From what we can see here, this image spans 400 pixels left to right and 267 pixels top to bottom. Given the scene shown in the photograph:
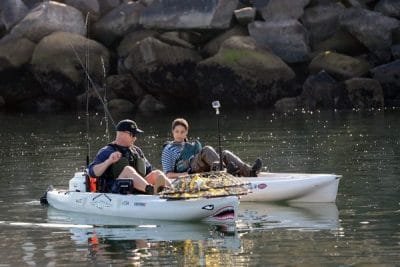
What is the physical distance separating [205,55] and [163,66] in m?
2.50

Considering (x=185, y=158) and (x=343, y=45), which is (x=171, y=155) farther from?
(x=343, y=45)

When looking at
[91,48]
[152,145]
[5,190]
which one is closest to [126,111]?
[91,48]

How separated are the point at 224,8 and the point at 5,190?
1037 inches

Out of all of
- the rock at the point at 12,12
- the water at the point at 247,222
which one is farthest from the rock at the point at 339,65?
the rock at the point at 12,12

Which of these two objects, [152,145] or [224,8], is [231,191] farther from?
[224,8]

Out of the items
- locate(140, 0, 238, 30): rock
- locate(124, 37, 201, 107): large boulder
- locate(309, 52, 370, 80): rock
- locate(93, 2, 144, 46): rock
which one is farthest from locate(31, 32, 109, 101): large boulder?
locate(309, 52, 370, 80): rock

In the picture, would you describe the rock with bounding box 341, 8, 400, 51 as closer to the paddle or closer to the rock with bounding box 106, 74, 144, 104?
the rock with bounding box 106, 74, 144, 104

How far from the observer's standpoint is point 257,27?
46.9m

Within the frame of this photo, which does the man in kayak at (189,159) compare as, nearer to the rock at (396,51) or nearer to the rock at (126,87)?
the rock at (396,51)

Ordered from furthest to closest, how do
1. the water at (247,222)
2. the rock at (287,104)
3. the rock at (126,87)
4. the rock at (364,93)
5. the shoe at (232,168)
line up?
the rock at (126,87) → the rock at (287,104) → the rock at (364,93) → the shoe at (232,168) → the water at (247,222)

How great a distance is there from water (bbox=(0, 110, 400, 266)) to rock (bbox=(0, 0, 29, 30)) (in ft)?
67.2

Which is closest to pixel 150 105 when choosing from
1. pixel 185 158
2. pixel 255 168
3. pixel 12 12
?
pixel 12 12

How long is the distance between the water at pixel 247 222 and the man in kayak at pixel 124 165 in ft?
2.17

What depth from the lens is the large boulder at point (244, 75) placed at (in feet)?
148
